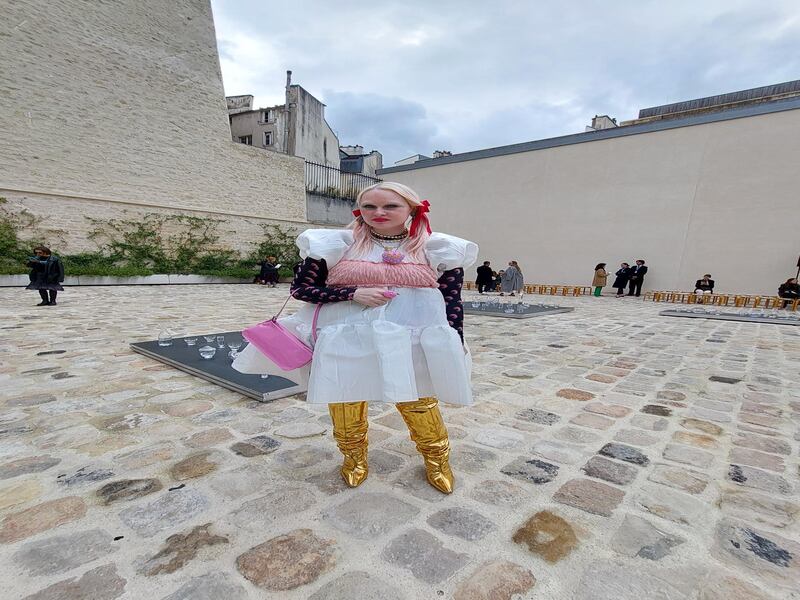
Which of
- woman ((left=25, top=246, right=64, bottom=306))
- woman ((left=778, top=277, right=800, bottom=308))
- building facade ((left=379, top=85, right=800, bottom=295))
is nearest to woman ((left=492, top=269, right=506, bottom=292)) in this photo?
building facade ((left=379, top=85, right=800, bottom=295))

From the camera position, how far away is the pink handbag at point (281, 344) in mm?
2029

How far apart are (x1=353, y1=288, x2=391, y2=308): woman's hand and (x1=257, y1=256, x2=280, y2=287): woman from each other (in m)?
18.4

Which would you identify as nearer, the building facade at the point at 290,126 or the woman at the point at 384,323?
the woman at the point at 384,323

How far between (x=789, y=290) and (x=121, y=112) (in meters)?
25.7

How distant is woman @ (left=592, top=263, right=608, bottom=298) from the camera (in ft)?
54.6

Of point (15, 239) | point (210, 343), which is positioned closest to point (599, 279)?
point (210, 343)

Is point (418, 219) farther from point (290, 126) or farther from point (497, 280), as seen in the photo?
point (290, 126)

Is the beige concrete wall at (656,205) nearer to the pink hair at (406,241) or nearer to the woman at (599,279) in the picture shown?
the woman at (599,279)

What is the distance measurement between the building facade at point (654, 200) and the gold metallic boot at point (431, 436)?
680 inches

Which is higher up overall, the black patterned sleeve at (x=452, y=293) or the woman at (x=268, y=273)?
the black patterned sleeve at (x=452, y=293)

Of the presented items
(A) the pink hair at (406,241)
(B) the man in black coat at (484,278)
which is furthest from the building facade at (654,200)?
(A) the pink hair at (406,241)

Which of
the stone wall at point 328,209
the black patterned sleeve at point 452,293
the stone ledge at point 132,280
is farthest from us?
the stone wall at point 328,209

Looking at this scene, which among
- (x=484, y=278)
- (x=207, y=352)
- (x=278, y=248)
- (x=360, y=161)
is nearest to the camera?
(x=207, y=352)

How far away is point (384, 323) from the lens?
6.31 feet
